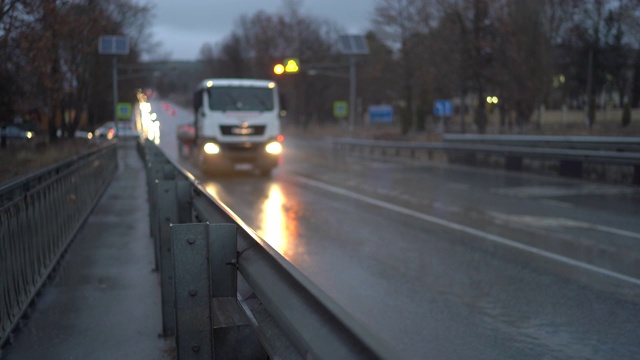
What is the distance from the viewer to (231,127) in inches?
925

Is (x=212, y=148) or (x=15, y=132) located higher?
(x=15, y=132)

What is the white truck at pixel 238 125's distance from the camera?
925 inches

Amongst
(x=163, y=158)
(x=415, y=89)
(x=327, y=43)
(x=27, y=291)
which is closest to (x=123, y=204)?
(x=163, y=158)

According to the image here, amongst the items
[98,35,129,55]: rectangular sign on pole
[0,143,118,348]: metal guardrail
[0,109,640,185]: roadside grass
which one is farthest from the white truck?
[0,143,118,348]: metal guardrail

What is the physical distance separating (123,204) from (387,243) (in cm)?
718

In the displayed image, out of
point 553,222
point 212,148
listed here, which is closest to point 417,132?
point 212,148

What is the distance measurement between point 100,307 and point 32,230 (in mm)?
978

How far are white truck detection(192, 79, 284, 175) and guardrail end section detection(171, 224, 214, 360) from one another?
19.6 m

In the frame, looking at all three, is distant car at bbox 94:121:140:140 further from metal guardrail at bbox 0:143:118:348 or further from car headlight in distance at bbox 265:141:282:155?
metal guardrail at bbox 0:143:118:348

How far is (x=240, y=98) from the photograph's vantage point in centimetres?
2378

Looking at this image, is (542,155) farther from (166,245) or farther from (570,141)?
(166,245)

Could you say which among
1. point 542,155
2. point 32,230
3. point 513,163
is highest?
point 32,230

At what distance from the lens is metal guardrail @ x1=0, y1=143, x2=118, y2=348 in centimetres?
583

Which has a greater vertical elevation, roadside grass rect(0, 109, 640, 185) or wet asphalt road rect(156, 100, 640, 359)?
roadside grass rect(0, 109, 640, 185)
